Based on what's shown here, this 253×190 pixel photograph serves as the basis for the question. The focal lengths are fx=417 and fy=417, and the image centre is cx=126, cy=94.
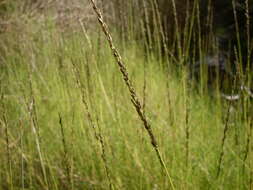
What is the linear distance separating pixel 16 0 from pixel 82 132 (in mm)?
2000

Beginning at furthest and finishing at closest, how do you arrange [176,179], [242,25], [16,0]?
[16,0]
[242,25]
[176,179]

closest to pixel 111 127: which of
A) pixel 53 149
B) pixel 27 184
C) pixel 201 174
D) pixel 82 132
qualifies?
pixel 82 132

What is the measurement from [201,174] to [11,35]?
2.22m

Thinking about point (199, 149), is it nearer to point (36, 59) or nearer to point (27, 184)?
point (27, 184)

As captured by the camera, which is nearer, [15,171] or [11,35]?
[15,171]

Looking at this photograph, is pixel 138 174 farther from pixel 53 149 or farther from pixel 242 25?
pixel 242 25

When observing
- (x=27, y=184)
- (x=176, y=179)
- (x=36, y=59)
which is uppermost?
(x=36, y=59)

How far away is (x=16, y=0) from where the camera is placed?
3523 millimetres

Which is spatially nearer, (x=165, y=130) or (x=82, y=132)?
(x=165, y=130)

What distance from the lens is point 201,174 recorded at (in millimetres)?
1490

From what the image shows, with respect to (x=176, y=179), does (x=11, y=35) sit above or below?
above

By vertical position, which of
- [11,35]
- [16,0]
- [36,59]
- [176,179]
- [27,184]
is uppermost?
[16,0]

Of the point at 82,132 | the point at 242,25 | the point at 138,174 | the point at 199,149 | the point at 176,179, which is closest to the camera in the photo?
the point at 176,179

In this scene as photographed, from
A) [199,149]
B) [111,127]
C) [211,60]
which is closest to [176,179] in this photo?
[199,149]
